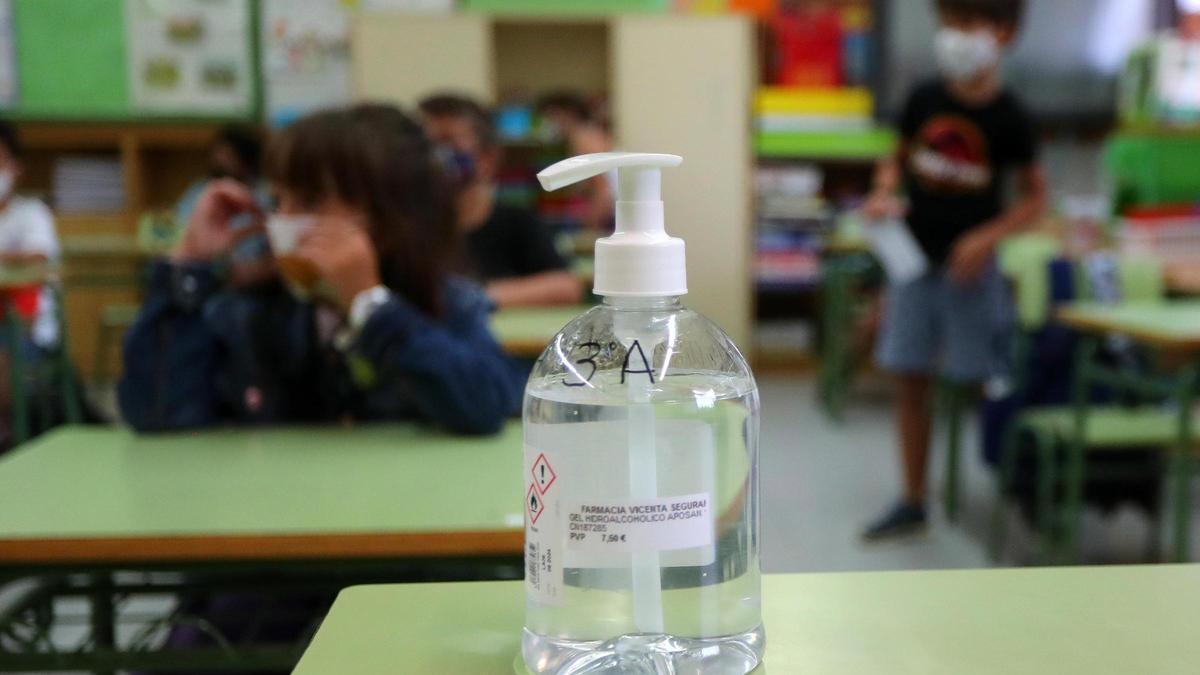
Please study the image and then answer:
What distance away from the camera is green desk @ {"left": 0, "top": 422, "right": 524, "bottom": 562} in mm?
994

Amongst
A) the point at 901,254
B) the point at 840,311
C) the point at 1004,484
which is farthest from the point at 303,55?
the point at 1004,484

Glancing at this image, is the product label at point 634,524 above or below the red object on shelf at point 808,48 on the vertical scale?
below

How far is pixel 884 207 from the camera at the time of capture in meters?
3.40

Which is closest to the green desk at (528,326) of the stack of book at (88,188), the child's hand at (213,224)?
the child's hand at (213,224)

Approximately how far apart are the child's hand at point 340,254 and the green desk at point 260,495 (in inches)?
7.8

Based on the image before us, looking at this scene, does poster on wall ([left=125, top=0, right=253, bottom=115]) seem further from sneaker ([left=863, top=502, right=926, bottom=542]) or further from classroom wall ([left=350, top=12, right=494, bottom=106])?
sneaker ([left=863, top=502, right=926, bottom=542])

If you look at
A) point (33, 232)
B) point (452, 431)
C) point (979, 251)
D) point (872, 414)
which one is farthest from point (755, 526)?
point (872, 414)

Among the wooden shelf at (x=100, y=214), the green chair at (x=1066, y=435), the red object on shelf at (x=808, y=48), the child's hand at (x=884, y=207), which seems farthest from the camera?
the red object on shelf at (x=808, y=48)

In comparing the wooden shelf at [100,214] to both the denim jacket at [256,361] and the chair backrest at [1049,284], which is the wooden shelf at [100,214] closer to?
the chair backrest at [1049,284]

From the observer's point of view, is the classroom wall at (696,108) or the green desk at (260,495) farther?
the classroom wall at (696,108)

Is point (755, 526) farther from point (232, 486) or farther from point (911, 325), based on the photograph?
point (911, 325)

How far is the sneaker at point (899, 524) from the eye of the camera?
3195 mm

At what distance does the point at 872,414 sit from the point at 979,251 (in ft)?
7.35

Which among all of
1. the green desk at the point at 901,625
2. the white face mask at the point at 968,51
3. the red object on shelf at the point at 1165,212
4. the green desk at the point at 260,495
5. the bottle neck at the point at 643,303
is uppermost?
the white face mask at the point at 968,51
